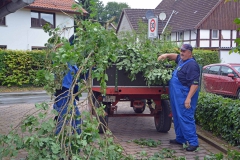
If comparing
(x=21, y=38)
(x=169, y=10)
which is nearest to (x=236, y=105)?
(x=21, y=38)

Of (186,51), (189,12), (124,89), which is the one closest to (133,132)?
(124,89)

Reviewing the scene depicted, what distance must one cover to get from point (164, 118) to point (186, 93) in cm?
130

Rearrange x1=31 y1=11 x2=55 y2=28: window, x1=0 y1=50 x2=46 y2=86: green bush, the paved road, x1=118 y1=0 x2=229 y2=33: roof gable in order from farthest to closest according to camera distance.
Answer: x1=118 y1=0 x2=229 y2=33: roof gable < x1=31 y1=11 x2=55 y2=28: window < x1=0 y1=50 x2=46 y2=86: green bush < the paved road

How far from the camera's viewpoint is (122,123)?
29.5ft

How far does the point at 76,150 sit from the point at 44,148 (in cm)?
36

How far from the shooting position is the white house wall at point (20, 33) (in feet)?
85.8

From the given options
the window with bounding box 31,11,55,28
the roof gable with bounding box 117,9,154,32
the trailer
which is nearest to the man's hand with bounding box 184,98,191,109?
the trailer

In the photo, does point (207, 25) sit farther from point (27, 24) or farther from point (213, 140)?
point (213, 140)

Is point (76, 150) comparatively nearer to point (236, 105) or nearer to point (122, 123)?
point (236, 105)

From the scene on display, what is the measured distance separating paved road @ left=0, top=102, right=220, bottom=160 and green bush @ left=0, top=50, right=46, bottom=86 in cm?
848

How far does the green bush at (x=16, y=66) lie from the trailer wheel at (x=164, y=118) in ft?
41.9

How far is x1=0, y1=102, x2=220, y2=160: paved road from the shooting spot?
6227 millimetres

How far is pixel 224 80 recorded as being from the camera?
1494 cm

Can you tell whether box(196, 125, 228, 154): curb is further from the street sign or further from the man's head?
the street sign
